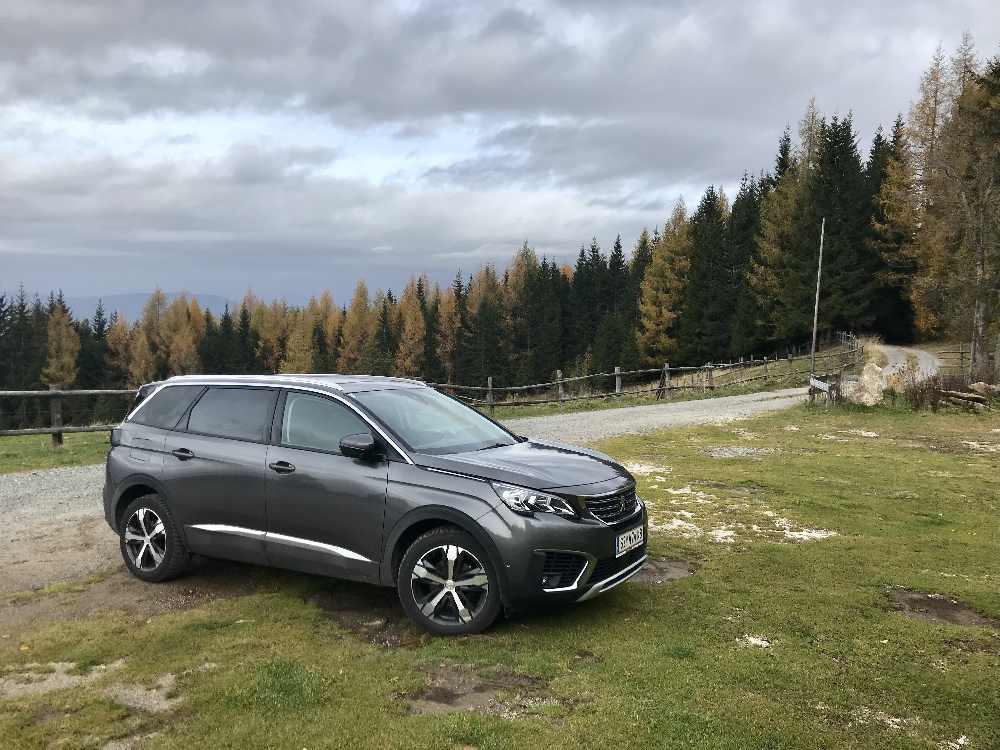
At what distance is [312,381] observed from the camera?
6043 millimetres

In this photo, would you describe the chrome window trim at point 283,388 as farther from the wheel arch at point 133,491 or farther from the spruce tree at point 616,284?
the spruce tree at point 616,284

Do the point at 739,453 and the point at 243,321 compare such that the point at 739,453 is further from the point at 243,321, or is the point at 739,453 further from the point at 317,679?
the point at 243,321

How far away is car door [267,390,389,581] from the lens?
5.25m

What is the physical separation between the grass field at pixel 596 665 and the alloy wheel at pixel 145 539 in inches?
18.8

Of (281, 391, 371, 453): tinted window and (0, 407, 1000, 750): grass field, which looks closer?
(0, 407, 1000, 750): grass field

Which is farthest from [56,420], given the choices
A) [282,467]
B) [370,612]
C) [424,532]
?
[424,532]

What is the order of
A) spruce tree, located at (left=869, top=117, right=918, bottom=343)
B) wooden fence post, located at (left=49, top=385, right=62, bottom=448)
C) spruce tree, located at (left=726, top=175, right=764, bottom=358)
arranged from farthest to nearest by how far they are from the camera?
spruce tree, located at (left=726, top=175, right=764, bottom=358), spruce tree, located at (left=869, top=117, right=918, bottom=343), wooden fence post, located at (left=49, top=385, right=62, bottom=448)

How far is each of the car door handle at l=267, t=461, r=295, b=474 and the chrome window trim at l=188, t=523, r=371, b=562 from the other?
45cm

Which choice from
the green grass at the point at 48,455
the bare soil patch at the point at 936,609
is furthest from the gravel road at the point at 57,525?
the bare soil patch at the point at 936,609

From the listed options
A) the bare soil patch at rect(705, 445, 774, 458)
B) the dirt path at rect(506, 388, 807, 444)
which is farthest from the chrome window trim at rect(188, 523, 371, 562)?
the dirt path at rect(506, 388, 807, 444)

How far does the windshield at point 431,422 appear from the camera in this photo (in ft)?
18.4

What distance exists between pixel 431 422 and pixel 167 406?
7.76ft

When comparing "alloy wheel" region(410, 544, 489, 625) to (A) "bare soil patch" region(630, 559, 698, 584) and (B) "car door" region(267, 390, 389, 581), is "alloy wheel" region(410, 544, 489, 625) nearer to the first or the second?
(B) "car door" region(267, 390, 389, 581)

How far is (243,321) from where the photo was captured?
111 m
